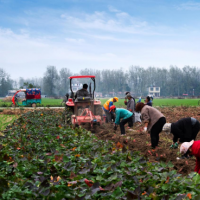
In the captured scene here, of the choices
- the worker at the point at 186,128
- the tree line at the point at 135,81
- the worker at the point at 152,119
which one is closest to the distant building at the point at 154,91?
the tree line at the point at 135,81

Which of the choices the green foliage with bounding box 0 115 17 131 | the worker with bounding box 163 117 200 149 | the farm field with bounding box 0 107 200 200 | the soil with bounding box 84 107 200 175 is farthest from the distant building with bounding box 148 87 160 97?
the farm field with bounding box 0 107 200 200

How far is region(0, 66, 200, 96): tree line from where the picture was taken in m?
92.1

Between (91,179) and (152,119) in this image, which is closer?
(91,179)

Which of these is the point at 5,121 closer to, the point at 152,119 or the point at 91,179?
the point at 152,119

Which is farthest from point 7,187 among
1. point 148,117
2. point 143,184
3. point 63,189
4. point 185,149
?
point 148,117

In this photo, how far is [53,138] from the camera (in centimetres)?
615

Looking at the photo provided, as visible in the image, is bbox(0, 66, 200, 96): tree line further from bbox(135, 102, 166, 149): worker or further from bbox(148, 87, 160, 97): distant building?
bbox(135, 102, 166, 149): worker

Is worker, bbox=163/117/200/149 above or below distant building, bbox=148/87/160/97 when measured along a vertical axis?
below

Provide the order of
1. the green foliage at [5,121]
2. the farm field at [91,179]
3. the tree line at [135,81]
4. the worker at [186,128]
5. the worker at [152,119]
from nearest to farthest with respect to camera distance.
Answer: the farm field at [91,179], the worker at [186,128], the worker at [152,119], the green foliage at [5,121], the tree line at [135,81]

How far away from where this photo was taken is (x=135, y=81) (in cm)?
A: 10744

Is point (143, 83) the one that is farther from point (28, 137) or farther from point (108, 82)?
point (28, 137)

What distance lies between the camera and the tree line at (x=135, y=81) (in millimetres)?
92062

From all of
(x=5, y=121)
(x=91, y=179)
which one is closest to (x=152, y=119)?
(x=91, y=179)

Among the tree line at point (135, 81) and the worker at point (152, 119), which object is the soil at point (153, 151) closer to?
the worker at point (152, 119)
